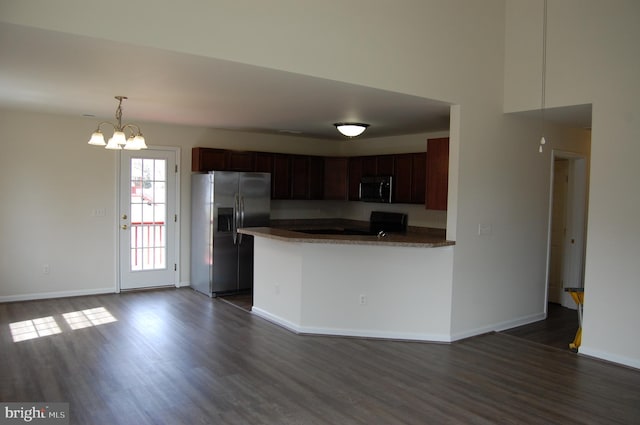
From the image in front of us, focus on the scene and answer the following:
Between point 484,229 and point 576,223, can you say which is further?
point 576,223

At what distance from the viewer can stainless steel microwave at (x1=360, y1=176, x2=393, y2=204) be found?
7.26m

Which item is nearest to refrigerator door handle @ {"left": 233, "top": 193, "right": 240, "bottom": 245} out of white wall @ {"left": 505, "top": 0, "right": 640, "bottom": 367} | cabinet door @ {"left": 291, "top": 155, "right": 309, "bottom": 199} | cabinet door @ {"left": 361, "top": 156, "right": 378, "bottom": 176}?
cabinet door @ {"left": 291, "top": 155, "right": 309, "bottom": 199}

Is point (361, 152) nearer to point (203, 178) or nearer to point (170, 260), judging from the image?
point (203, 178)

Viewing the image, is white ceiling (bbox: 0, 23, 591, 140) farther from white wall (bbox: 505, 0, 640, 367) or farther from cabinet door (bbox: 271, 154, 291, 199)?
cabinet door (bbox: 271, 154, 291, 199)

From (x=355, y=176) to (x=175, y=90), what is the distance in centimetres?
403

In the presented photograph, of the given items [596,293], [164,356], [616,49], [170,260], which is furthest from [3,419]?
[616,49]

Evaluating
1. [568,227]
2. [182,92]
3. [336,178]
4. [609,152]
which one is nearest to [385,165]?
[336,178]

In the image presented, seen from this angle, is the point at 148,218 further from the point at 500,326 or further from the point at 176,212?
the point at 500,326

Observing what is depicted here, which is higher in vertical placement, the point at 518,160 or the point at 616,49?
the point at 616,49

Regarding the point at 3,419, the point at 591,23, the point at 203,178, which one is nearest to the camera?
Result: the point at 3,419

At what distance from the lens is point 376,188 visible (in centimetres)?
742

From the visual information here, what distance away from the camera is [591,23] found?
4547 mm

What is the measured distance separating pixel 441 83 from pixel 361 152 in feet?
12.3

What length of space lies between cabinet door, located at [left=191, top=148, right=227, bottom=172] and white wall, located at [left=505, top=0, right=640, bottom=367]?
4.38 meters
